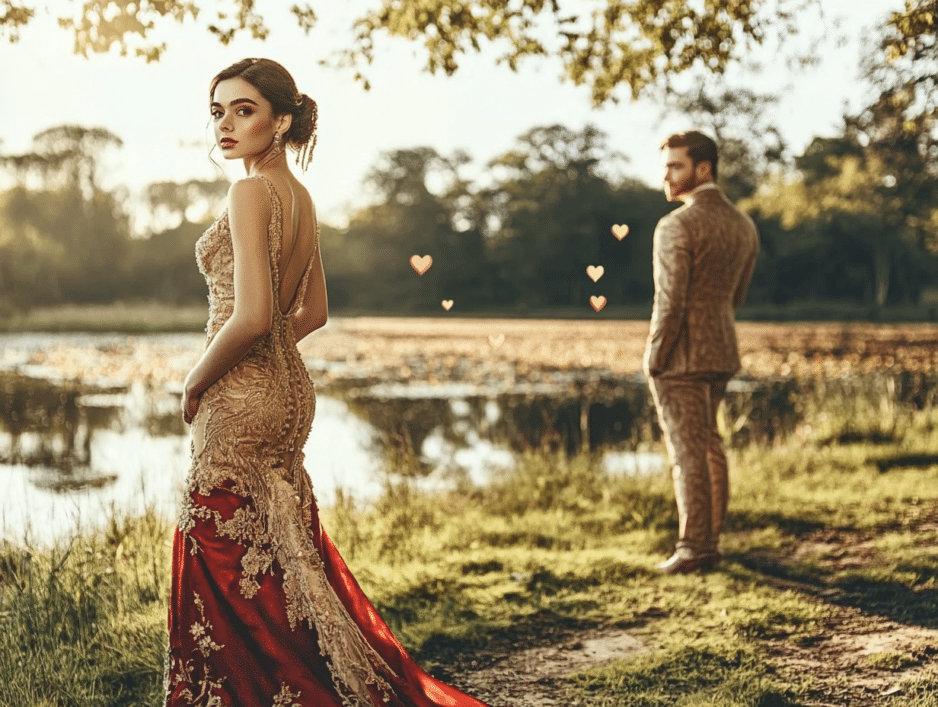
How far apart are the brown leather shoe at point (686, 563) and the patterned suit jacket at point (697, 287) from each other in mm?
1021

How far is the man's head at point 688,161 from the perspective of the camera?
203 inches

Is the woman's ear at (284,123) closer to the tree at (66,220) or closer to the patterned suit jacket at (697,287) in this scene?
the patterned suit jacket at (697,287)

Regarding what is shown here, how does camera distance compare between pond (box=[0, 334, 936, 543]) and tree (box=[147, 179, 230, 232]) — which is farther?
tree (box=[147, 179, 230, 232])

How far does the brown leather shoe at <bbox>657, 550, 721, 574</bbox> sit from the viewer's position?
5.33 m

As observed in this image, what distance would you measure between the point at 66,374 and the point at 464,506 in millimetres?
12724

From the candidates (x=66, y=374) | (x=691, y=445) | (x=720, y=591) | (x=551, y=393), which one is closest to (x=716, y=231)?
(x=691, y=445)

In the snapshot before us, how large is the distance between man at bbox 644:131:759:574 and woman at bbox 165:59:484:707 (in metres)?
2.61

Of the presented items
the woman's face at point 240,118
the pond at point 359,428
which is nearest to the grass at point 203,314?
the pond at point 359,428

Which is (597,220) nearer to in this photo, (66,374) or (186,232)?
(186,232)

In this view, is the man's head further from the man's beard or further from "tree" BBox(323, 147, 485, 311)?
"tree" BBox(323, 147, 485, 311)

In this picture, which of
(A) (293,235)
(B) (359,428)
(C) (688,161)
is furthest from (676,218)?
(B) (359,428)

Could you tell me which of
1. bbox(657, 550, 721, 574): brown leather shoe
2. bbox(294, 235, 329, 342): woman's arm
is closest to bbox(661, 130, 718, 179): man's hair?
bbox(657, 550, 721, 574): brown leather shoe

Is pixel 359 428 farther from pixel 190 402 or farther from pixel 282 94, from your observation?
pixel 282 94

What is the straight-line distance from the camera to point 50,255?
42250 millimetres
